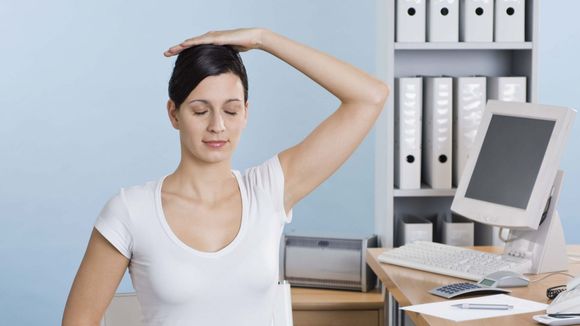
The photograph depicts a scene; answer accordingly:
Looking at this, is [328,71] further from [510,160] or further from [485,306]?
[510,160]

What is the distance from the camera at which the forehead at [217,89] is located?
67.0 inches

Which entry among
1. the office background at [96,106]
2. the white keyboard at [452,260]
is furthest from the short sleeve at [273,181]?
the office background at [96,106]

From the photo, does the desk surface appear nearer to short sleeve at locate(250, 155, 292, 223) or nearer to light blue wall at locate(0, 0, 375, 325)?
short sleeve at locate(250, 155, 292, 223)

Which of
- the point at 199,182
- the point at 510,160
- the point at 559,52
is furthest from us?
the point at 559,52

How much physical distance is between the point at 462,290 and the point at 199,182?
0.87 meters

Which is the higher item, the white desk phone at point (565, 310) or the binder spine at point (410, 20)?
the binder spine at point (410, 20)

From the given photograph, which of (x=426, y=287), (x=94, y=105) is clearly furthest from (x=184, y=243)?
(x=94, y=105)

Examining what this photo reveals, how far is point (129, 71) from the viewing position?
4.36 m

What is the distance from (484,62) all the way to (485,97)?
0.22 m

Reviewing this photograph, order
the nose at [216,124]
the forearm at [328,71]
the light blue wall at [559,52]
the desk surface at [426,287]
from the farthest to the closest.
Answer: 1. the light blue wall at [559,52]
2. the desk surface at [426,287]
3. the forearm at [328,71]
4. the nose at [216,124]

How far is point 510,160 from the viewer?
278cm

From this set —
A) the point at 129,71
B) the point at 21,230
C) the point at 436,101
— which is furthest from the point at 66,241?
the point at 436,101

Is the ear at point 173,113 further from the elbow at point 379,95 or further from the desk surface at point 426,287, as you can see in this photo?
the desk surface at point 426,287

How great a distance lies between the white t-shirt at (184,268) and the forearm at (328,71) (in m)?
0.33
